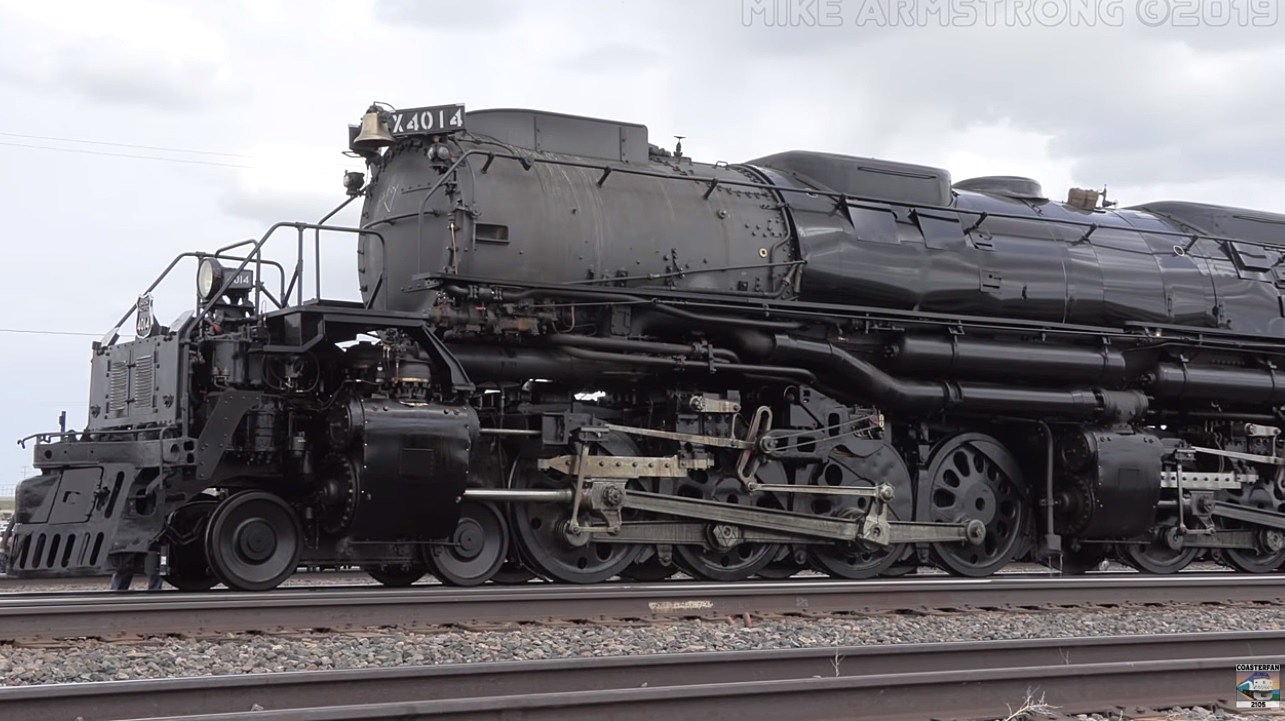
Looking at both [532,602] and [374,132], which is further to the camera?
[374,132]

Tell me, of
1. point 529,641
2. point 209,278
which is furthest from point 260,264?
point 529,641

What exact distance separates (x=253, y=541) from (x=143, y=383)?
6.29 feet

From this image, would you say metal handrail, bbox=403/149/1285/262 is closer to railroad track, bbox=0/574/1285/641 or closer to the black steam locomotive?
the black steam locomotive

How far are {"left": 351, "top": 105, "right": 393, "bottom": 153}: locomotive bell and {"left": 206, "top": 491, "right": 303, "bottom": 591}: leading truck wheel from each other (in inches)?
140

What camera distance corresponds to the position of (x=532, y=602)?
31.4 feet

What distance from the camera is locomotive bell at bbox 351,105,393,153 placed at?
40.1 feet

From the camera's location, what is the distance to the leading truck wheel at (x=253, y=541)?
34.1 ft

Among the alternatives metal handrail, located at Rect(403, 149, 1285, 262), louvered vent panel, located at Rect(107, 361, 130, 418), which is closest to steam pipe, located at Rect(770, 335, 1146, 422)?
metal handrail, located at Rect(403, 149, 1285, 262)

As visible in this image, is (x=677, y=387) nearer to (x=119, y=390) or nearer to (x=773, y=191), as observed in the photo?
(x=773, y=191)

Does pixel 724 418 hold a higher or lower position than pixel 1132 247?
lower

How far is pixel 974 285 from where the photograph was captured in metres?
14.2

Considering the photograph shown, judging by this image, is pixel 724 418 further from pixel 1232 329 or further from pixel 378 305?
pixel 1232 329

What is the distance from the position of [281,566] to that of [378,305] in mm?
2718

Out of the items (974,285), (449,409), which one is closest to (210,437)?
(449,409)
